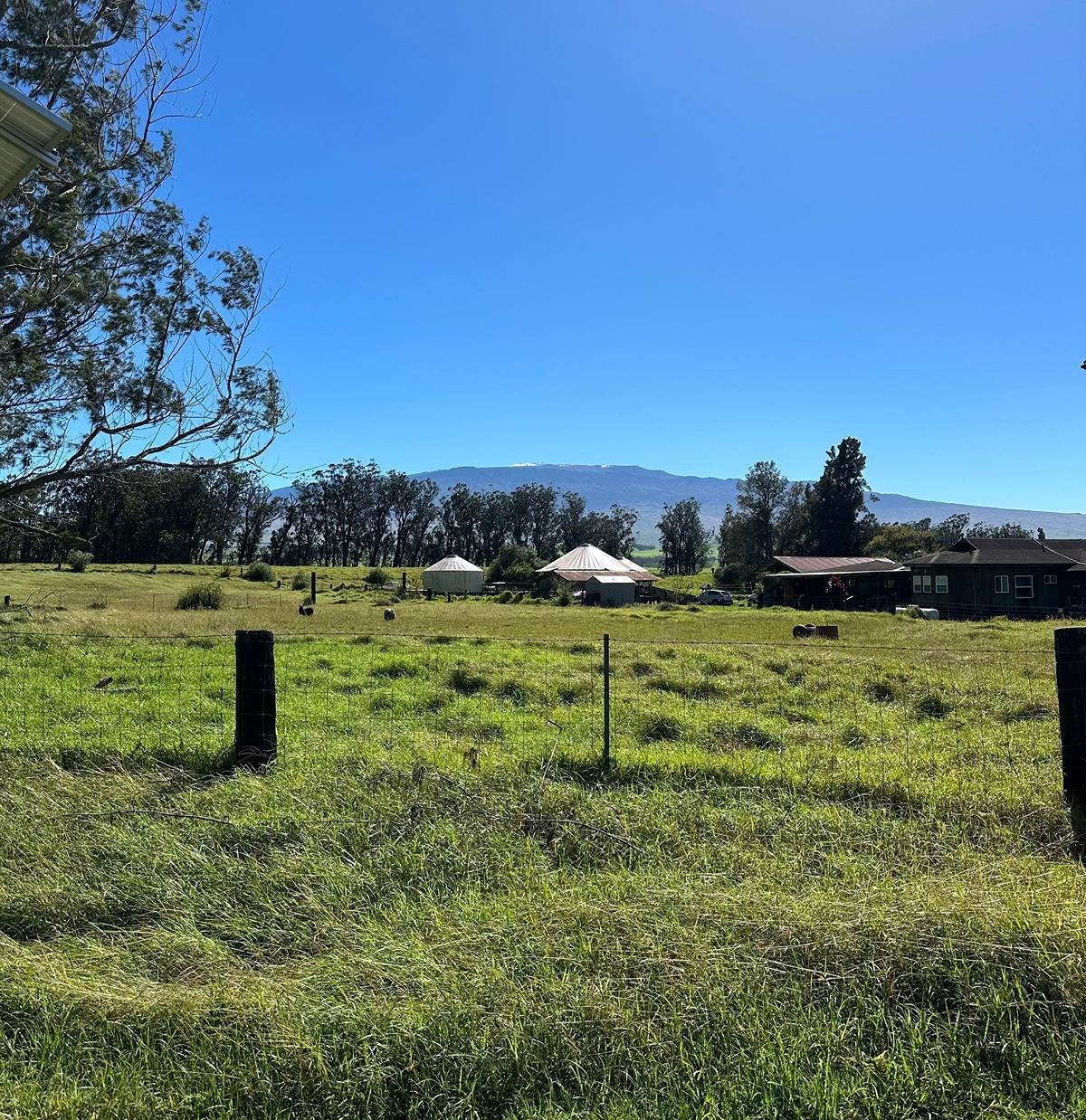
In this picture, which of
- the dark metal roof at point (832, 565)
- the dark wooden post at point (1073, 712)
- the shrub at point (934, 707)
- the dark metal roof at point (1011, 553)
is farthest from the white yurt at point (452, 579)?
the dark wooden post at point (1073, 712)

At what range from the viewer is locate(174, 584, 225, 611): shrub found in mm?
33875

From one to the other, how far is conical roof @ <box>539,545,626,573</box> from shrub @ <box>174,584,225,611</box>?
3421 cm

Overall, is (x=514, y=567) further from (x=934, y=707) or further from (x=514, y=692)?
(x=934, y=707)

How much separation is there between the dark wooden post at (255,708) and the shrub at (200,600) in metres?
29.9

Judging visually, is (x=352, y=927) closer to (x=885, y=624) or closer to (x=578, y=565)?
(x=885, y=624)

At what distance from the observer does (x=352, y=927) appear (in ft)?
11.6

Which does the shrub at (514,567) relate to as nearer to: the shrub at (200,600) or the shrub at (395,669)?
the shrub at (200,600)

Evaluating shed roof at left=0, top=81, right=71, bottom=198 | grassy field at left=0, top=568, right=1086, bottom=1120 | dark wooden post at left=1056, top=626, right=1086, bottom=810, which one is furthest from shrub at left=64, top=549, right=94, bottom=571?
dark wooden post at left=1056, top=626, right=1086, bottom=810

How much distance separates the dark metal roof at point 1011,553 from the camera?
39.7 metres

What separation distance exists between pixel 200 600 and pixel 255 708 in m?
31.3

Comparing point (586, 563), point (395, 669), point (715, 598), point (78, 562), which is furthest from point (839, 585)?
point (78, 562)

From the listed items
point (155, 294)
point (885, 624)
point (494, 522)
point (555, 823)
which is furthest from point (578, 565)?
point (555, 823)

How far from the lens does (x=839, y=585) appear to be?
49000 millimetres

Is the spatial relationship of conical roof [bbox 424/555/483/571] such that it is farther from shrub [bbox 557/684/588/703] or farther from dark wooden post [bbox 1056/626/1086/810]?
dark wooden post [bbox 1056/626/1086/810]
